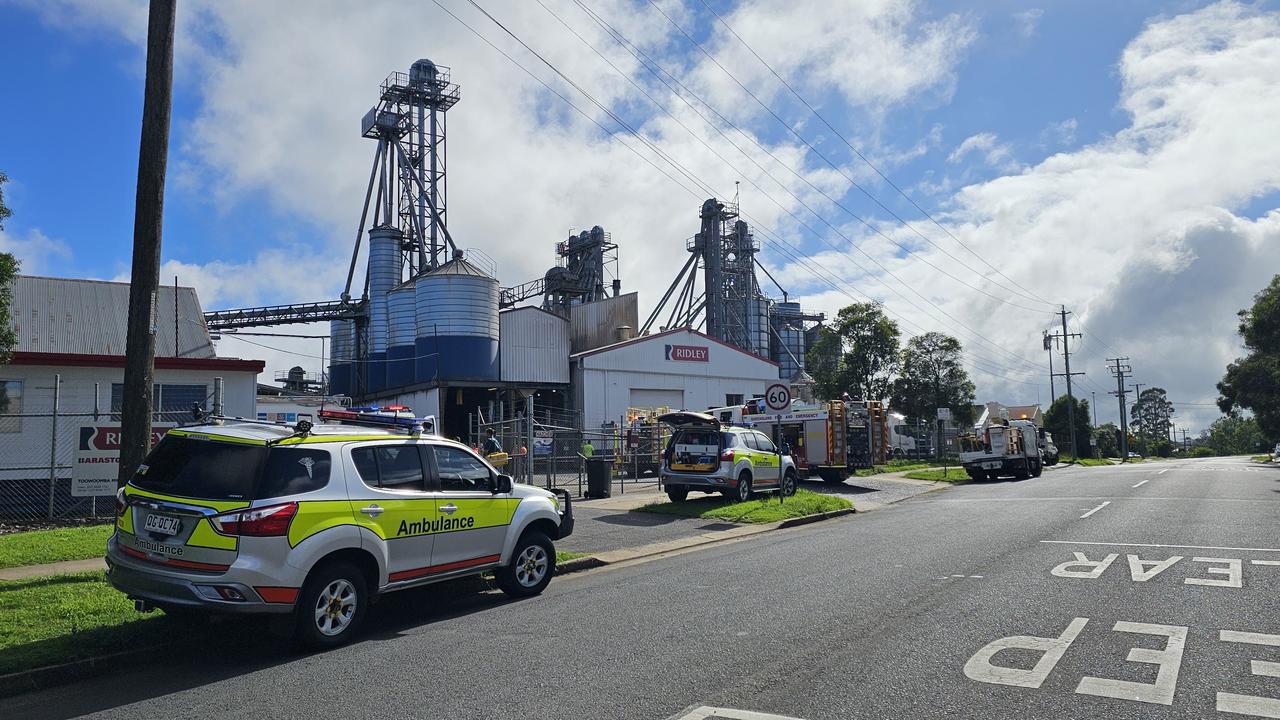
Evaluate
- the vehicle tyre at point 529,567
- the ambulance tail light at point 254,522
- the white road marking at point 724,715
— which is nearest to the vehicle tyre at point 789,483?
the vehicle tyre at point 529,567

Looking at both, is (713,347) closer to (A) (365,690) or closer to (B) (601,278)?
(B) (601,278)

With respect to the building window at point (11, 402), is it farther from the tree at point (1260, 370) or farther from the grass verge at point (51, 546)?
the tree at point (1260, 370)

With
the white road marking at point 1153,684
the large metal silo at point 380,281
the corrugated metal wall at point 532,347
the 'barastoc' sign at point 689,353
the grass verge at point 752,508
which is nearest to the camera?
the white road marking at point 1153,684

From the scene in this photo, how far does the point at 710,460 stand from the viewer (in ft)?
61.4

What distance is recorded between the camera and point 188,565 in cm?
653

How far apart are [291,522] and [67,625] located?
238cm

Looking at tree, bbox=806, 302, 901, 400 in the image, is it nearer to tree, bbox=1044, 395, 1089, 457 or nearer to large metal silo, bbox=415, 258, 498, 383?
large metal silo, bbox=415, 258, 498, 383

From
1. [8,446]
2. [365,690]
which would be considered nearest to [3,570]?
[365,690]

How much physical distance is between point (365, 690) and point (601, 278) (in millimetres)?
56081

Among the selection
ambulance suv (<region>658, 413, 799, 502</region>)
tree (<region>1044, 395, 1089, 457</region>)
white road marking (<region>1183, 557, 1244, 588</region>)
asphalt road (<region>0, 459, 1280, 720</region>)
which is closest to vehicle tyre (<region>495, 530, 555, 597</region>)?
asphalt road (<region>0, 459, 1280, 720</region>)

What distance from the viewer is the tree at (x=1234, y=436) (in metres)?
127

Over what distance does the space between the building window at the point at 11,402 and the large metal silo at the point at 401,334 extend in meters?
22.8

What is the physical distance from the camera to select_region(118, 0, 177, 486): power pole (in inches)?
363

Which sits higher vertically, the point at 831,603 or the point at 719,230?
the point at 719,230
